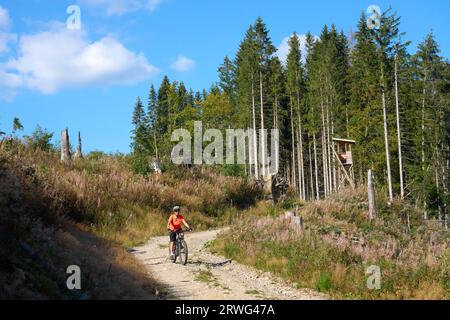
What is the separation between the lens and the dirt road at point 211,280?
937cm

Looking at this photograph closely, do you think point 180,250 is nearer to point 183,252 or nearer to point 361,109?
point 183,252

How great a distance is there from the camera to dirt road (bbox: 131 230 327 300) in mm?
9367

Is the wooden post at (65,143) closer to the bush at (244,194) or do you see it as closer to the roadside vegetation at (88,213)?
the roadside vegetation at (88,213)

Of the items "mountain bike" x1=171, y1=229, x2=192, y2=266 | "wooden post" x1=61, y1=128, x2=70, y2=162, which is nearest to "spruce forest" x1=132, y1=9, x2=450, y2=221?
"wooden post" x1=61, y1=128, x2=70, y2=162

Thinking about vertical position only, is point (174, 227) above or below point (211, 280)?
above

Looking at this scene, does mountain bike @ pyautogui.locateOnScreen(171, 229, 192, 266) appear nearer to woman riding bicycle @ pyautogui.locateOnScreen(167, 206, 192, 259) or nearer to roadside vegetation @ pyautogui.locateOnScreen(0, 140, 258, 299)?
woman riding bicycle @ pyautogui.locateOnScreen(167, 206, 192, 259)

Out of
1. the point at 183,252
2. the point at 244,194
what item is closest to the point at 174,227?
the point at 183,252

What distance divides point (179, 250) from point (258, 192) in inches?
565

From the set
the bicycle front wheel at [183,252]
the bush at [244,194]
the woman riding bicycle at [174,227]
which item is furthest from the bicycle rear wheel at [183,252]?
the bush at [244,194]

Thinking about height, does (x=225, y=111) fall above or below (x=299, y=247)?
above

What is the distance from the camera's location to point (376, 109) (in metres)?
41.5

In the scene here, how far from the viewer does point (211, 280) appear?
10.7m
